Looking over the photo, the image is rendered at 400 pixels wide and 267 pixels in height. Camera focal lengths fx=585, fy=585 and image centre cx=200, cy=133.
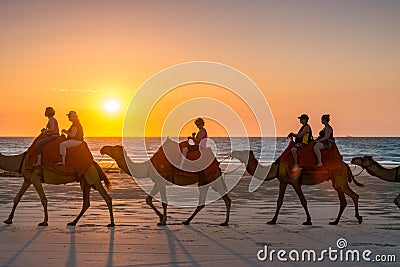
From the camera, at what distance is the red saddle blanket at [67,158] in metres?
13.1

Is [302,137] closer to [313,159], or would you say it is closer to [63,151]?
[313,159]

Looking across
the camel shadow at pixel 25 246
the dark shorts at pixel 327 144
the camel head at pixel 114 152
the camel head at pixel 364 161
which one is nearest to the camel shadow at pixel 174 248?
the camel head at pixel 114 152

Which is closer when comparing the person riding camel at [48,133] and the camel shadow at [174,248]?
the camel shadow at [174,248]

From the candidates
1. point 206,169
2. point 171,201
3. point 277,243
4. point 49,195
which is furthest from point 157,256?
point 49,195

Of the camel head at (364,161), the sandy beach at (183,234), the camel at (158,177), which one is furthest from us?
the camel head at (364,161)

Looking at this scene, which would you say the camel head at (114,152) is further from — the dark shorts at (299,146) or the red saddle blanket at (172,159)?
the dark shorts at (299,146)

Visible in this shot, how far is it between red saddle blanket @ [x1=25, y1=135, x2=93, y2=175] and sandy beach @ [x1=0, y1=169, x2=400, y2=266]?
124cm

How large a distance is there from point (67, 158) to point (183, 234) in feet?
10.7

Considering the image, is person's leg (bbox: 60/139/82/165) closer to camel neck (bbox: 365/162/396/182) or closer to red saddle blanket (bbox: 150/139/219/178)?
red saddle blanket (bbox: 150/139/219/178)

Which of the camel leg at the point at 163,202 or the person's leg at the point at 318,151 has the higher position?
the person's leg at the point at 318,151

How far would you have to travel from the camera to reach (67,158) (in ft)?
42.9

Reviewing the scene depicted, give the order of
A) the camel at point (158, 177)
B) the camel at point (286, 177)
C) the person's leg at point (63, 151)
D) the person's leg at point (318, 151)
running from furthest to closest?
the camel at point (286, 177) < the person's leg at point (318, 151) < the camel at point (158, 177) < the person's leg at point (63, 151)

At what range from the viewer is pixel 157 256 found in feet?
31.6

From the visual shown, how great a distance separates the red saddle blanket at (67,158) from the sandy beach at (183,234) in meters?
1.24
